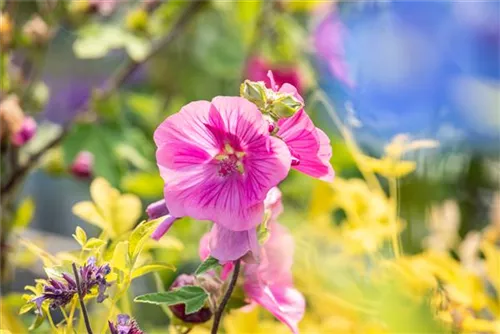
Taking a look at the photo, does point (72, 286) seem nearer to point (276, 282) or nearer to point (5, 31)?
point (276, 282)

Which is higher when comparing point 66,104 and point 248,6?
point 248,6

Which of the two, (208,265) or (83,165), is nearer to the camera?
(208,265)

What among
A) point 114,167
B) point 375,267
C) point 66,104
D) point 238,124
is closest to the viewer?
point 238,124

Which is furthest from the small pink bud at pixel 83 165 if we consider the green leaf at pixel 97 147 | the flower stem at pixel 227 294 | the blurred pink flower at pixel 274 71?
the flower stem at pixel 227 294

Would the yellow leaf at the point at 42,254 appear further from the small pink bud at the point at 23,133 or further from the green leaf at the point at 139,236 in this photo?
the small pink bud at the point at 23,133

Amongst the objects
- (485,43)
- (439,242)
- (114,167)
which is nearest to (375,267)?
(439,242)

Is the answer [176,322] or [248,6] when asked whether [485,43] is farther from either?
[176,322]

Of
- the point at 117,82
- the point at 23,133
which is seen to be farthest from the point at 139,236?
the point at 117,82
